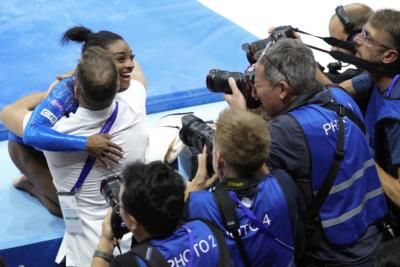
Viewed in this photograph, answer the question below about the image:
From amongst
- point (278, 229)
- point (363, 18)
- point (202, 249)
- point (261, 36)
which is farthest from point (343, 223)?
point (261, 36)

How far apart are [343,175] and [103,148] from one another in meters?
0.85

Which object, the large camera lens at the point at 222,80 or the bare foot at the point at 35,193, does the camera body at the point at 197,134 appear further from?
the bare foot at the point at 35,193

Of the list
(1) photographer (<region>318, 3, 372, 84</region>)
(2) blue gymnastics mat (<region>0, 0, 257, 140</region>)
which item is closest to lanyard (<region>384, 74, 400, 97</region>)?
(1) photographer (<region>318, 3, 372, 84</region>)

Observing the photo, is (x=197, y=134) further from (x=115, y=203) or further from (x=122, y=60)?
(x=122, y=60)

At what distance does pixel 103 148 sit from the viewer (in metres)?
2.50

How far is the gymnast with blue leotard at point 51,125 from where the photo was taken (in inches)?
99.0

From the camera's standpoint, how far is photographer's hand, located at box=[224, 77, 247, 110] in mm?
2500

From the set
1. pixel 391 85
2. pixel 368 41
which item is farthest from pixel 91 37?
pixel 391 85

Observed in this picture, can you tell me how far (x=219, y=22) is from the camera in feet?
17.8

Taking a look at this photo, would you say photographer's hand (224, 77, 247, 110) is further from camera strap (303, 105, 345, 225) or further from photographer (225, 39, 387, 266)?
camera strap (303, 105, 345, 225)

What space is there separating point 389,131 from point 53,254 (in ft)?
4.94

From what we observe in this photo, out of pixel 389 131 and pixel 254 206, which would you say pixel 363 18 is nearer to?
pixel 389 131

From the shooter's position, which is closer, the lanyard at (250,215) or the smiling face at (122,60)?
the lanyard at (250,215)

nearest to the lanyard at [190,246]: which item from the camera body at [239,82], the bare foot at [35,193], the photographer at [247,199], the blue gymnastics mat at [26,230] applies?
the photographer at [247,199]
